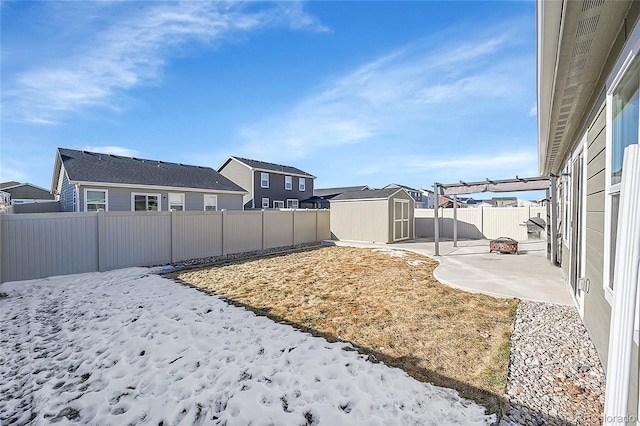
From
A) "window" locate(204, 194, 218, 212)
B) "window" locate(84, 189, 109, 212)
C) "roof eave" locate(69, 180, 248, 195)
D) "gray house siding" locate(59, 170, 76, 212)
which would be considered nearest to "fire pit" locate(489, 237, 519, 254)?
"roof eave" locate(69, 180, 248, 195)

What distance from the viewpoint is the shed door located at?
13072 millimetres

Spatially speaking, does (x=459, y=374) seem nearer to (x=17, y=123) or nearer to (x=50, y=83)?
(x=50, y=83)

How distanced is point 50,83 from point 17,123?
450 cm

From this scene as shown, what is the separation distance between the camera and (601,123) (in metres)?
2.87

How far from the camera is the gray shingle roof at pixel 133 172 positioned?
1195 cm

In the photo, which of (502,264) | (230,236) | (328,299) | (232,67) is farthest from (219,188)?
(502,264)

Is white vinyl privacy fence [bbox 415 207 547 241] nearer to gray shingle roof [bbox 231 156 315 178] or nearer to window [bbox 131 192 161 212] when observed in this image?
gray shingle roof [bbox 231 156 315 178]

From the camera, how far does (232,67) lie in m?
9.72

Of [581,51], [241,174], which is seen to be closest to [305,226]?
[241,174]

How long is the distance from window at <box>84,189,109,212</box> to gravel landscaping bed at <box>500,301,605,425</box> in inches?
565

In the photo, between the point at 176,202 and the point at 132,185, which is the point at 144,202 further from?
the point at 176,202

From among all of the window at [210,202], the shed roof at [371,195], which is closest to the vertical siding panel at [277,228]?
the shed roof at [371,195]

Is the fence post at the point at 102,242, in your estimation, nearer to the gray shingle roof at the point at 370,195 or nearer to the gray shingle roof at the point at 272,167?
the gray shingle roof at the point at 370,195

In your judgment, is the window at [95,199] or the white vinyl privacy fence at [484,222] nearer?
the window at [95,199]
